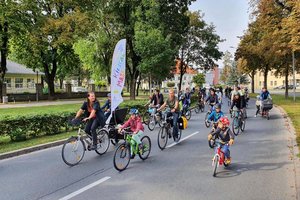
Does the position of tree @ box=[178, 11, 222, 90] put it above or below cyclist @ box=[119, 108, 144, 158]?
above

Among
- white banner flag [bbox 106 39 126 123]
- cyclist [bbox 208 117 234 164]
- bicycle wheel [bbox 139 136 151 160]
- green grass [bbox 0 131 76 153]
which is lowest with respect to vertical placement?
green grass [bbox 0 131 76 153]

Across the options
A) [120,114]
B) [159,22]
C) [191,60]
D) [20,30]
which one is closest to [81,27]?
[20,30]

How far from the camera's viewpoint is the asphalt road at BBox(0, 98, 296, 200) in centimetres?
665

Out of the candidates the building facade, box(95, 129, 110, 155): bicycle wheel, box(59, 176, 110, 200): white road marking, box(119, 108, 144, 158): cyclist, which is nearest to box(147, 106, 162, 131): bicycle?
box(95, 129, 110, 155): bicycle wheel

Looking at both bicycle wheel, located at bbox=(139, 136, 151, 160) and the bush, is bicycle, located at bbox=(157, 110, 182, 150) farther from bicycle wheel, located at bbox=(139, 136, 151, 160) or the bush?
the bush

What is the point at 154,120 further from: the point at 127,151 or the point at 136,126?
the point at 127,151

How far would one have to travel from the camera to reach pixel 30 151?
37.3ft

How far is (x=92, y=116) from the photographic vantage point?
991 centimetres

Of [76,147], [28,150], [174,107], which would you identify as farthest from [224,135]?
[28,150]

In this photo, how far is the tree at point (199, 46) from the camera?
196 ft

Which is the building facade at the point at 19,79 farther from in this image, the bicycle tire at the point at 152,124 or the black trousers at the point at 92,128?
the black trousers at the point at 92,128

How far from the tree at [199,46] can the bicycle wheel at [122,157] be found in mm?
51359

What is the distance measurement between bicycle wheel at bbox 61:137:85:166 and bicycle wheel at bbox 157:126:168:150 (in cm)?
265

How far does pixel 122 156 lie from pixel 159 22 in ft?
94.6
